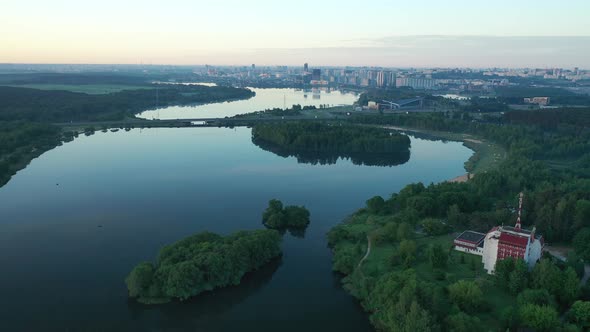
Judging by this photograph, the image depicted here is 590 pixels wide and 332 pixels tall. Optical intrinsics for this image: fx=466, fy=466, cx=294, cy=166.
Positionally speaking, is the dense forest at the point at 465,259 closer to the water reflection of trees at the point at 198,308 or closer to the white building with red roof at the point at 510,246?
the white building with red roof at the point at 510,246

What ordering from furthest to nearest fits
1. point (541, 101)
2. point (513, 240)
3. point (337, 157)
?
point (541, 101)
point (337, 157)
point (513, 240)

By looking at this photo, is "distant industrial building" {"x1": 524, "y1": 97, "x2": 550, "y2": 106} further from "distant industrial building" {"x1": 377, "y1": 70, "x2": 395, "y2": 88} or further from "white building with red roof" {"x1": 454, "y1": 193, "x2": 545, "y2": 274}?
"white building with red roof" {"x1": 454, "y1": 193, "x2": 545, "y2": 274}

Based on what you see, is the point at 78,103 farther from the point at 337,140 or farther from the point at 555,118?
the point at 555,118

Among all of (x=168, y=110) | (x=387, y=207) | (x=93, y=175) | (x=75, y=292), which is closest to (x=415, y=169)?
(x=387, y=207)

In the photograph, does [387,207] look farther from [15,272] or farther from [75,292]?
[15,272]

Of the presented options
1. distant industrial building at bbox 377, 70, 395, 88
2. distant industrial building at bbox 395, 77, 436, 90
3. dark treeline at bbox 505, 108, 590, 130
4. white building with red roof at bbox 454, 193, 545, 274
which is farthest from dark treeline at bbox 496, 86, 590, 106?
white building with red roof at bbox 454, 193, 545, 274

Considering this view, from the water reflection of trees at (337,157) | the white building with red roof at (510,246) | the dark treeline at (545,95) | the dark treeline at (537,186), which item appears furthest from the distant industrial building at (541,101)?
the white building with red roof at (510,246)

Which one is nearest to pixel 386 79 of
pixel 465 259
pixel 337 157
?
pixel 337 157
